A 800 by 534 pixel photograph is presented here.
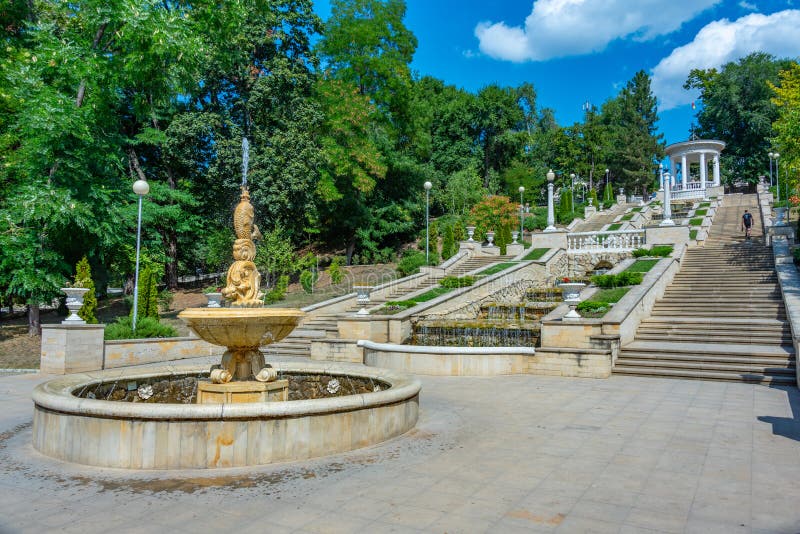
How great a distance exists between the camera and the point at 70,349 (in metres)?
13.4

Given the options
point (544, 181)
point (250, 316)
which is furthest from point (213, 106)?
point (544, 181)

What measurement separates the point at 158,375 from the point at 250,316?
3877mm

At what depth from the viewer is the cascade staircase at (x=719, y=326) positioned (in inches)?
463

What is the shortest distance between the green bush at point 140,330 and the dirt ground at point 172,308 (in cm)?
222

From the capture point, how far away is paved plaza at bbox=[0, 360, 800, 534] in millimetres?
4285

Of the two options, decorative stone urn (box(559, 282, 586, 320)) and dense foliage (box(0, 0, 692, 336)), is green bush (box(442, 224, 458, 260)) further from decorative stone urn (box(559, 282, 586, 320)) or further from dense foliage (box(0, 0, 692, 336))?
decorative stone urn (box(559, 282, 586, 320))

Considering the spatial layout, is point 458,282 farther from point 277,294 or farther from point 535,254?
point 277,294

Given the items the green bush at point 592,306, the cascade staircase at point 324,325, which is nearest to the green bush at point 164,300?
the cascade staircase at point 324,325

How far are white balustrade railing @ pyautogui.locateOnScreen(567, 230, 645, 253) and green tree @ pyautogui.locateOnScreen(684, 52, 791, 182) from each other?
4365cm

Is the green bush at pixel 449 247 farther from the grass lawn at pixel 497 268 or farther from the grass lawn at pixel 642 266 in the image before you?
the grass lawn at pixel 642 266

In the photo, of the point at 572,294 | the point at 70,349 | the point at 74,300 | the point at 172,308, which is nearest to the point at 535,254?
the point at 572,294

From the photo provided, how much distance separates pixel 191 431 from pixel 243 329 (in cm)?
145

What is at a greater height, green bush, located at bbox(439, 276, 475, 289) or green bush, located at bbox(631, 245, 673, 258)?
green bush, located at bbox(631, 245, 673, 258)

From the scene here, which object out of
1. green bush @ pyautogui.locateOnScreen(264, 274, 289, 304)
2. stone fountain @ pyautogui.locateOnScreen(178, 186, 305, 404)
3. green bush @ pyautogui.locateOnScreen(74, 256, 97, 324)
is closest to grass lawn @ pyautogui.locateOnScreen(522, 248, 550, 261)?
green bush @ pyautogui.locateOnScreen(264, 274, 289, 304)
